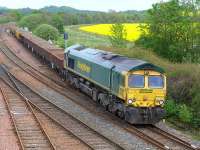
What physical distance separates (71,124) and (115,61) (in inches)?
168

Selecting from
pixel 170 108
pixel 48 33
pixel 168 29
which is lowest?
pixel 170 108

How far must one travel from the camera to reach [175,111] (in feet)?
86.6

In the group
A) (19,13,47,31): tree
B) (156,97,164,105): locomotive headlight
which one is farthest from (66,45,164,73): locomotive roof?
(19,13,47,31): tree

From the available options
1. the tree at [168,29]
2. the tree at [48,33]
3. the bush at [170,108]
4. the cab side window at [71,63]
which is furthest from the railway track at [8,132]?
the tree at [48,33]

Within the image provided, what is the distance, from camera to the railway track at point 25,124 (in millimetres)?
20266

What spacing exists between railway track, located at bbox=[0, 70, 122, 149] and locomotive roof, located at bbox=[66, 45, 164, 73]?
11.2ft

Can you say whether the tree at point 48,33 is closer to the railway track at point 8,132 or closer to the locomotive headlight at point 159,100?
the railway track at point 8,132

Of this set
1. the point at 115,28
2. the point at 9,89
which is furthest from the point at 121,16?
the point at 9,89

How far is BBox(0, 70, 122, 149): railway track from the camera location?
20.5 metres

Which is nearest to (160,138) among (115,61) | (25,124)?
(115,61)

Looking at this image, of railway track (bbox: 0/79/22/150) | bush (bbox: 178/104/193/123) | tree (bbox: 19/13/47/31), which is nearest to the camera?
railway track (bbox: 0/79/22/150)

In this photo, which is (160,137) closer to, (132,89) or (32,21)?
(132,89)

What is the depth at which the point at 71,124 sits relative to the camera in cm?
2420

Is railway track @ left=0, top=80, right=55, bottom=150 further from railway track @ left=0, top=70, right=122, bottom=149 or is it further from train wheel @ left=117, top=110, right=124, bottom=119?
train wheel @ left=117, top=110, right=124, bottom=119
